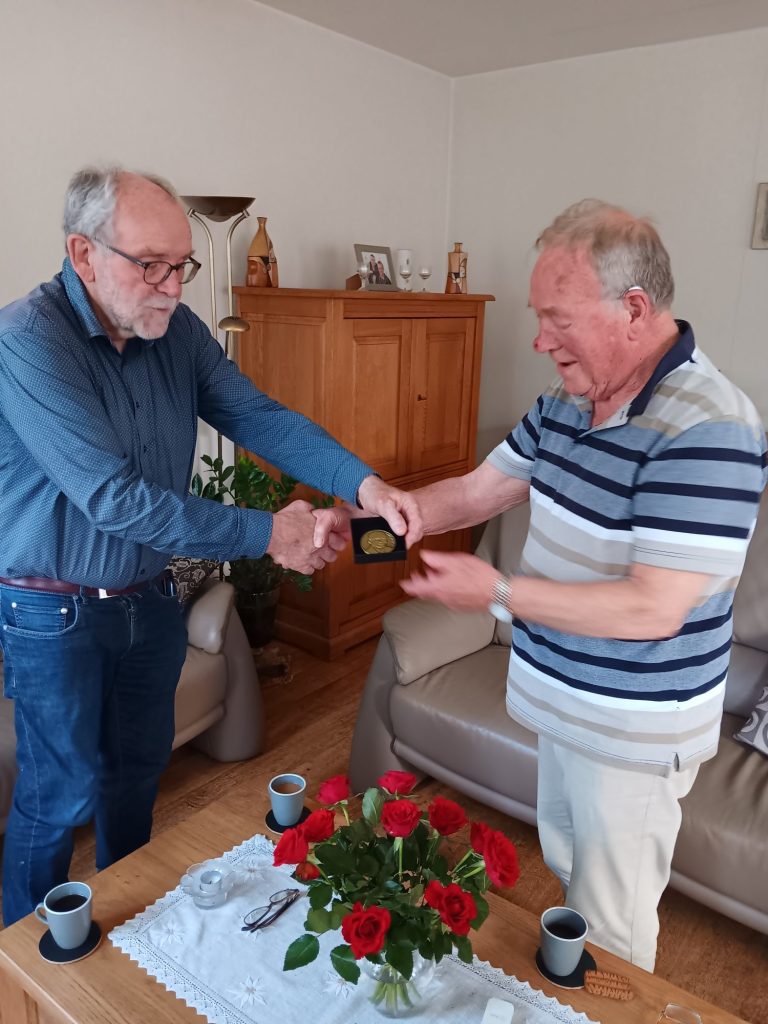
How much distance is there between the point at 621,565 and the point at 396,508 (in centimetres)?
59

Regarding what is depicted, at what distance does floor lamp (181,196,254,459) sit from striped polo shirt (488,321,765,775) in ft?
5.33

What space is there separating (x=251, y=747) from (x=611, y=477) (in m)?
1.81

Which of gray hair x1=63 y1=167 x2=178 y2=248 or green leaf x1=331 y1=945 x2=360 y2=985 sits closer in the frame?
green leaf x1=331 y1=945 x2=360 y2=985

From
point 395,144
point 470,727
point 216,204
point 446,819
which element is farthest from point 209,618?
point 395,144

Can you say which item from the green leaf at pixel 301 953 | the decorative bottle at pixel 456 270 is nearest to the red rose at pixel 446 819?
the green leaf at pixel 301 953

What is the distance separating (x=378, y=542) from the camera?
1727mm

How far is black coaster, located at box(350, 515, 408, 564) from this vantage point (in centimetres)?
172

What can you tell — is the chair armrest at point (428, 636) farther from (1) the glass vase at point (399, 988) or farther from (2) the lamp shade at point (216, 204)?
(2) the lamp shade at point (216, 204)

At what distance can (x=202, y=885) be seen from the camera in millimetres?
1404

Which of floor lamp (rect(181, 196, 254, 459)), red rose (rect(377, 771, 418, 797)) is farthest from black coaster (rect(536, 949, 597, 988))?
floor lamp (rect(181, 196, 254, 459))

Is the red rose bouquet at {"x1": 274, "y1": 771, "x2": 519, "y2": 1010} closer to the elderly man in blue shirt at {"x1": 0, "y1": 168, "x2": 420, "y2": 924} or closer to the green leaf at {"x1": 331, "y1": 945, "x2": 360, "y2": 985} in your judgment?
the green leaf at {"x1": 331, "y1": 945, "x2": 360, "y2": 985}

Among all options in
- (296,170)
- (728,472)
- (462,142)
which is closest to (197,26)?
(296,170)

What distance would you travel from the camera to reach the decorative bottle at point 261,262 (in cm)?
318

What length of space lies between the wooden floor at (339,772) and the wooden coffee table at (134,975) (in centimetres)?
10
